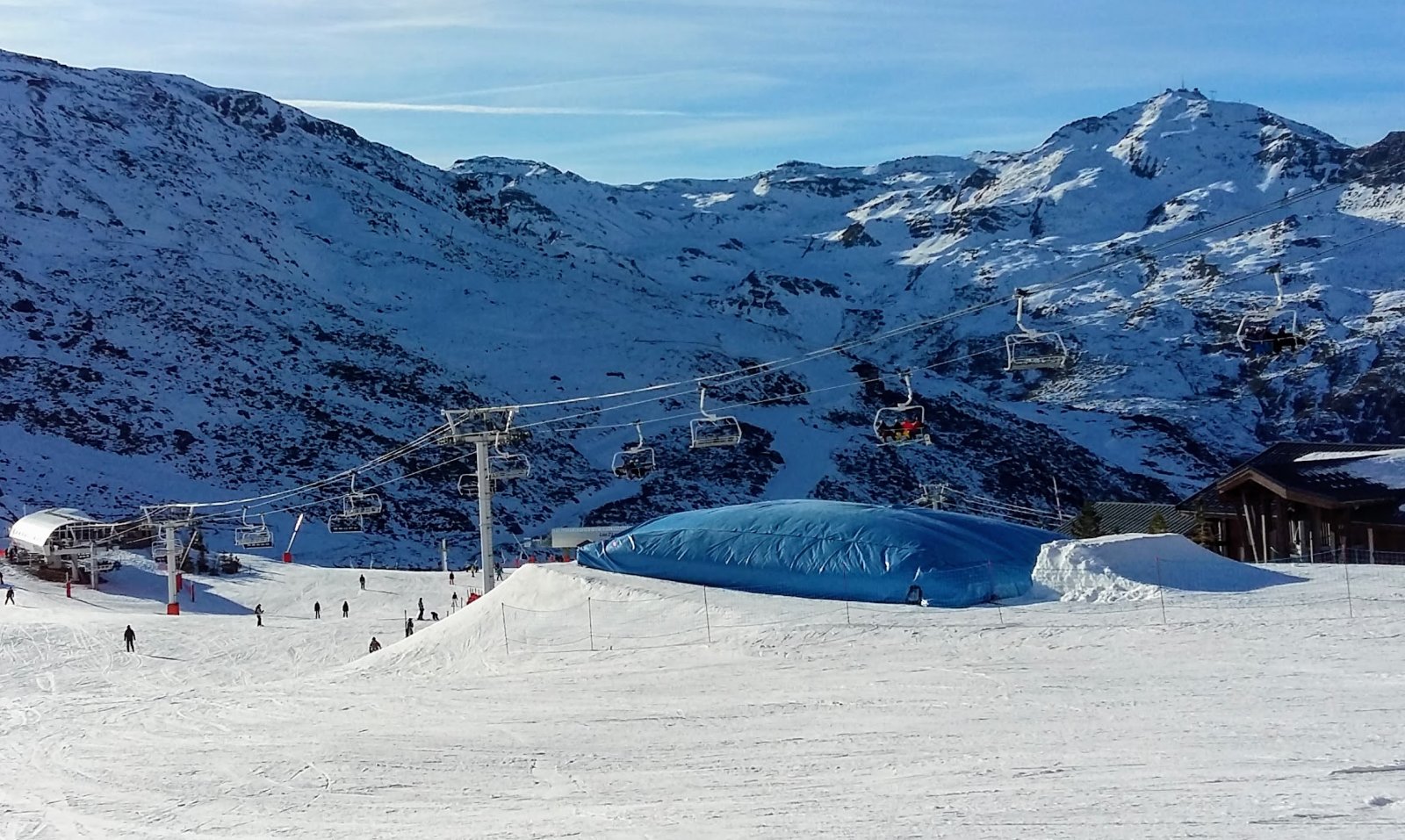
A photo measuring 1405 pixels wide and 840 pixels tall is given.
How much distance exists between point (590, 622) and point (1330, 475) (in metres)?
24.8

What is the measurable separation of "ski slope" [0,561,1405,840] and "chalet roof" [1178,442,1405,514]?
9.31m

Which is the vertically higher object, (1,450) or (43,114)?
(43,114)

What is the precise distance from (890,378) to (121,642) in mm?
111904

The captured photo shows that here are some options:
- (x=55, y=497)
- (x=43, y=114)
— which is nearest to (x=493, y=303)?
(x=43, y=114)

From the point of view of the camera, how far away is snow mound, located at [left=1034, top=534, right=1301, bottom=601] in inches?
1072

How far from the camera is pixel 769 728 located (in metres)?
16.9

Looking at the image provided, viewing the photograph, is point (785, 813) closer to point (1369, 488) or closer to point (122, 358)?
point (1369, 488)

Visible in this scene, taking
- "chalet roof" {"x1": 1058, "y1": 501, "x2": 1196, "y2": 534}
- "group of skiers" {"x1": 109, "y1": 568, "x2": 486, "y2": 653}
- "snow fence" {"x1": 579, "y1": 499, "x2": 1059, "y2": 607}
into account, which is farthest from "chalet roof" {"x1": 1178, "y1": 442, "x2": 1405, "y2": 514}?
"group of skiers" {"x1": 109, "y1": 568, "x2": 486, "y2": 653}

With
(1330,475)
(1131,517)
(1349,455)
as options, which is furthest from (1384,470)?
(1131,517)

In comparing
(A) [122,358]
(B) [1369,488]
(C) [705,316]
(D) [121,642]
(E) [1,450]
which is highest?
(C) [705,316]

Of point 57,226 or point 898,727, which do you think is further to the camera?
point 57,226

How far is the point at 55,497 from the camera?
75438 mm

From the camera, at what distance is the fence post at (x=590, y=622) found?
87.2ft

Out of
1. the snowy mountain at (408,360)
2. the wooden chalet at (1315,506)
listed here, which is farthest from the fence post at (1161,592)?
the snowy mountain at (408,360)
